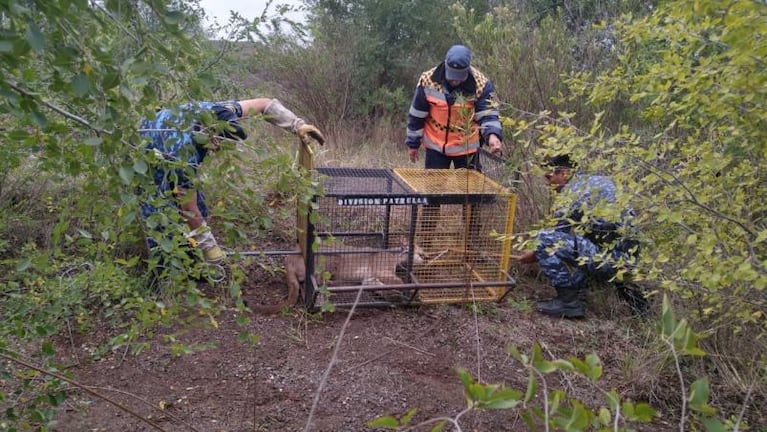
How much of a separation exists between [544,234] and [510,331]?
0.68 m

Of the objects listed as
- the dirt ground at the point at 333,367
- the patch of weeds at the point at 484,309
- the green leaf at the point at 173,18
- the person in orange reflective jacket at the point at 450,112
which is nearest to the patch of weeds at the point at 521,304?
the dirt ground at the point at 333,367

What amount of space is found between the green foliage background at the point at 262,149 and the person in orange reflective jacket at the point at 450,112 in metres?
0.54

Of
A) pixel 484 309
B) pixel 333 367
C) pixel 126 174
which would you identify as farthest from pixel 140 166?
pixel 484 309

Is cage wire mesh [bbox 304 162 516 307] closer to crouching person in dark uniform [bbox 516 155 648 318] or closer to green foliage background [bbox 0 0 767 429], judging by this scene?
crouching person in dark uniform [bbox 516 155 648 318]

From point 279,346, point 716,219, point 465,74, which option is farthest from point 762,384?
point 465,74

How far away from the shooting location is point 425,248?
4164 mm

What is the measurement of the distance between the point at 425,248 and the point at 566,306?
1.03 metres

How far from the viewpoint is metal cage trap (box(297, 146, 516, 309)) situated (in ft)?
12.8

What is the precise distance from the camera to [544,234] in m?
4.20

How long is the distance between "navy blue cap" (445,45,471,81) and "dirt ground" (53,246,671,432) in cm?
172

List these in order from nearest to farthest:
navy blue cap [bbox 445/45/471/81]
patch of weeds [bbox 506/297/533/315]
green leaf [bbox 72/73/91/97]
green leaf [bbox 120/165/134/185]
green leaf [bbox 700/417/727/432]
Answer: green leaf [bbox 700/417/727/432]
green leaf [bbox 72/73/91/97]
green leaf [bbox 120/165/134/185]
patch of weeds [bbox 506/297/533/315]
navy blue cap [bbox 445/45/471/81]

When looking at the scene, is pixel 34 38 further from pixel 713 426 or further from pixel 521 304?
pixel 521 304

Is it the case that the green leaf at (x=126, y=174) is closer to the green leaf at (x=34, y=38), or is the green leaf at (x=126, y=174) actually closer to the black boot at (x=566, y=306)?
the green leaf at (x=34, y=38)

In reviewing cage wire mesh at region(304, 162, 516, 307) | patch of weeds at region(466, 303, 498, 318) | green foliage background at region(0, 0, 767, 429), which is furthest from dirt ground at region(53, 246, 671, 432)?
green foliage background at region(0, 0, 767, 429)
